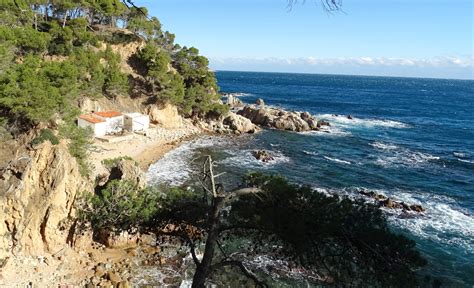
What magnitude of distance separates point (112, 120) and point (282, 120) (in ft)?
84.3

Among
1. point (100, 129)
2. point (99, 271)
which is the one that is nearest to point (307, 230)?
point (99, 271)

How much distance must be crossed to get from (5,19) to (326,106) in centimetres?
6665

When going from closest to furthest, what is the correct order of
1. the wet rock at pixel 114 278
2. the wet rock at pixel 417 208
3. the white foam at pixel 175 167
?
the wet rock at pixel 114 278, the wet rock at pixel 417 208, the white foam at pixel 175 167

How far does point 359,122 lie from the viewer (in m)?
66.4

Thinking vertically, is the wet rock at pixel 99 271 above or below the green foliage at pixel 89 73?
below

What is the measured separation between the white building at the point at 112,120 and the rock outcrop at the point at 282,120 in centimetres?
2350

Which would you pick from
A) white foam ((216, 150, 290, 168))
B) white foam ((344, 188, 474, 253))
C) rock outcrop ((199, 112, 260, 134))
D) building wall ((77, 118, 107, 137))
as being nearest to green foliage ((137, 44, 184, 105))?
rock outcrop ((199, 112, 260, 134))

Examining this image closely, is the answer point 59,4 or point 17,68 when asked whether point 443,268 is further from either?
point 59,4

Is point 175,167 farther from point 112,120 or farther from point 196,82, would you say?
point 196,82

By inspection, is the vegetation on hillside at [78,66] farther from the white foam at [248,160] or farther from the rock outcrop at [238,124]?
the white foam at [248,160]

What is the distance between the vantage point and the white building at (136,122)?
40562mm

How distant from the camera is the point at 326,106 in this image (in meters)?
87.4

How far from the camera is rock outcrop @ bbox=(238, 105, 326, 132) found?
54594 mm

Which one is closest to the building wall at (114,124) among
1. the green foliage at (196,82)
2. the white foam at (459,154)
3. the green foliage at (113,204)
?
the green foliage at (196,82)
